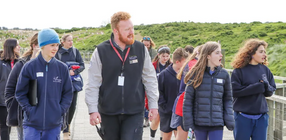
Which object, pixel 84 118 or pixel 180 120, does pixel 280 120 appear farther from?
pixel 84 118

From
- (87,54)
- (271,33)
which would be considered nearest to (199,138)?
(87,54)

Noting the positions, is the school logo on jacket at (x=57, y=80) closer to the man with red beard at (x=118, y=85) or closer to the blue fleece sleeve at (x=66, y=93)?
the blue fleece sleeve at (x=66, y=93)

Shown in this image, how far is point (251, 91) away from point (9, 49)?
3908mm

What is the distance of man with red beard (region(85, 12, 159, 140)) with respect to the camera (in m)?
4.12

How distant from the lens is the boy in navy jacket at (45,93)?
A: 14.1 feet

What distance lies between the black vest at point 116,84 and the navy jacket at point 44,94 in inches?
22.6

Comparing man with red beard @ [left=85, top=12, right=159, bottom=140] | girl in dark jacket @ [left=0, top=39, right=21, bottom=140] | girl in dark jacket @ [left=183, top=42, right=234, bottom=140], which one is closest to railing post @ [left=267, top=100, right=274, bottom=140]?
girl in dark jacket @ [left=183, top=42, right=234, bottom=140]

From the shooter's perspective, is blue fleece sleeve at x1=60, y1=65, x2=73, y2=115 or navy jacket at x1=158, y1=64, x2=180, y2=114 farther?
navy jacket at x1=158, y1=64, x2=180, y2=114

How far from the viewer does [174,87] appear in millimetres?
6055

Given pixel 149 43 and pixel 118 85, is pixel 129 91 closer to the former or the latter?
pixel 118 85

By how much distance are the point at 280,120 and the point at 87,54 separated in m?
34.0

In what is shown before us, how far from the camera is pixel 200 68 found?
191 inches

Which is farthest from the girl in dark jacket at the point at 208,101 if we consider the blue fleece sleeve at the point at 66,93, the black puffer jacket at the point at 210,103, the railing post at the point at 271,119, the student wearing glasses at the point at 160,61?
the student wearing glasses at the point at 160,61

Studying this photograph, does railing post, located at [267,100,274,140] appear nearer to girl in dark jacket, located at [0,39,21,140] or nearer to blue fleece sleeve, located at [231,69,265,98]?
blue fleece sleeve, located at [231,69,265,98]
